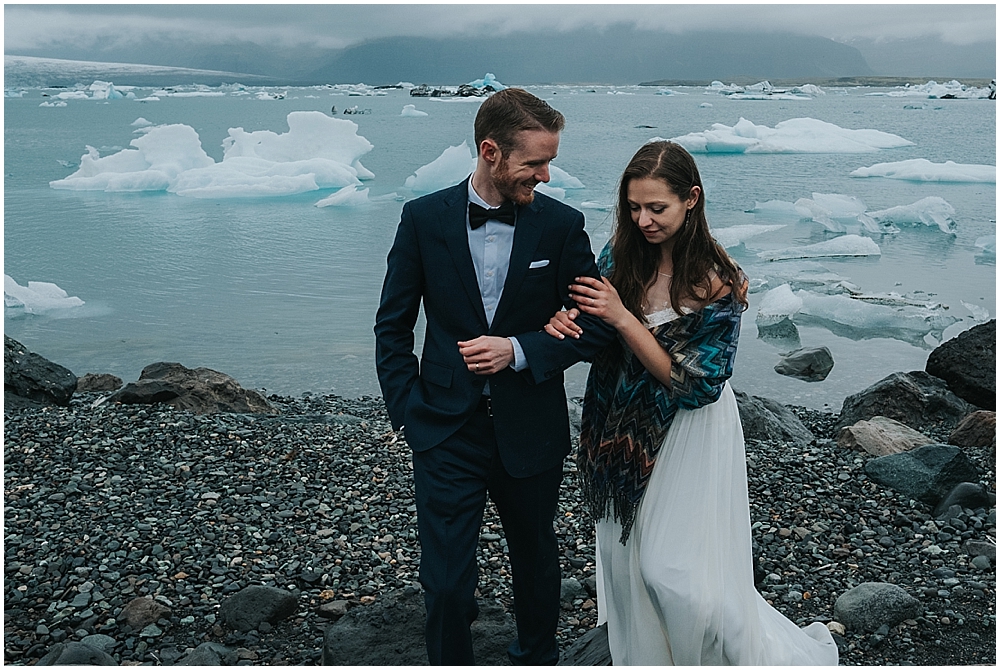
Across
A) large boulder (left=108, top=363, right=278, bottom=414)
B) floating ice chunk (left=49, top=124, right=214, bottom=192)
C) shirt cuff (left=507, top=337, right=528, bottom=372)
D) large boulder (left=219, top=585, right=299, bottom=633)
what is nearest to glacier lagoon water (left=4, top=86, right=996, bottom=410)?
floating ice chunk (left=49, top=124, right=214, bottom=192)

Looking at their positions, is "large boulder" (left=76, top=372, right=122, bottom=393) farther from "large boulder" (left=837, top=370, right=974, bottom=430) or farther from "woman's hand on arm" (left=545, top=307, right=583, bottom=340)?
"woman's hand on arm" (left=545, top=307, right=583, bottom=340)

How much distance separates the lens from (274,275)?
13836 millimetres

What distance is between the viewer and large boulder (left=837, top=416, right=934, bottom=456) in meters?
5.90

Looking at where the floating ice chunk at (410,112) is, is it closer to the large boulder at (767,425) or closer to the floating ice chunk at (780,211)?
the floating ice chunk at (780,211)

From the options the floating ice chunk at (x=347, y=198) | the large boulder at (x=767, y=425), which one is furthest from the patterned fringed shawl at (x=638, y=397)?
the floating ice chunk at (x=347, y=198)

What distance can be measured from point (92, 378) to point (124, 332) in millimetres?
2918

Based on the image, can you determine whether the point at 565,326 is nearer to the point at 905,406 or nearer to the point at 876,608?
the point at 876,608

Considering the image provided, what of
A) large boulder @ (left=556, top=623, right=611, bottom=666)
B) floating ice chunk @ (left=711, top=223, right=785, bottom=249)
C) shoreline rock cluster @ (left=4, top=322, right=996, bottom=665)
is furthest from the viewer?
floating ice chunk @ (left=711, top=223, right=785, bottom=249)

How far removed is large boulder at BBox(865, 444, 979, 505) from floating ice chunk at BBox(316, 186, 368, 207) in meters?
14.1

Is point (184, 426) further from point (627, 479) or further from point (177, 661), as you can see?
point (627, 479)

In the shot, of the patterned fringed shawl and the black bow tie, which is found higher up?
the black bow tie

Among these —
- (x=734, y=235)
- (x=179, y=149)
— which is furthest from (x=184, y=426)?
(x=179, y=149)

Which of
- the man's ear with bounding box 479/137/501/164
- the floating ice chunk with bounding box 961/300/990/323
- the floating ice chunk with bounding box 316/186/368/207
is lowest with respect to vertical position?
the floating ice chunk with bounding box 961/300/990/323

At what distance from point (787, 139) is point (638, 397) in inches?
1006
